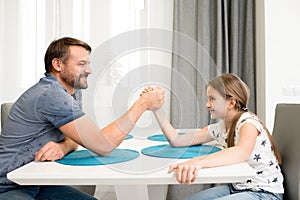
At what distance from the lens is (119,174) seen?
3.39ft

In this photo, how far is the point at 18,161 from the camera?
132cm

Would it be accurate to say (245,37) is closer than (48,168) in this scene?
No

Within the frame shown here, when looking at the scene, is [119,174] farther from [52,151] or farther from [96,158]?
[52,151]

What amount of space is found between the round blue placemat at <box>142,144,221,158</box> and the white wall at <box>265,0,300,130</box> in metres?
1.10

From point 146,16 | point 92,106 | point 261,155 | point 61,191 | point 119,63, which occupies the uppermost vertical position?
point 146,16

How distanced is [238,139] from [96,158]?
54 cm

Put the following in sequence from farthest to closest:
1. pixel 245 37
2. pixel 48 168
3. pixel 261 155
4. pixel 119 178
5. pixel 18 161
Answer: pixel 245 37
pixel 261 155
pixel 18 161
pixel 48 168
pixel 119 178

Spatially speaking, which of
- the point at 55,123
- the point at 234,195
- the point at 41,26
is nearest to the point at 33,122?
the point at 55,123

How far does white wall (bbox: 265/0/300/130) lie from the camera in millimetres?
2430

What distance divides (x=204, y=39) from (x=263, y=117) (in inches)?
28.4

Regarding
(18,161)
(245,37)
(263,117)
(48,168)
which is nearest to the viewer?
(48,168)

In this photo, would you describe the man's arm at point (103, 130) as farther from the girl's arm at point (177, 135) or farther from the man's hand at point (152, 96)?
the girl's arm at point (177, 135)

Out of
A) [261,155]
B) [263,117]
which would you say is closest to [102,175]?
[261,155]

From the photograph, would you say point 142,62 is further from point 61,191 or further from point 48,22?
point 48,22
